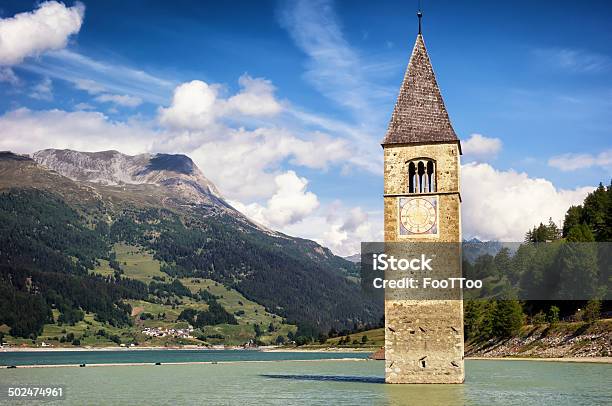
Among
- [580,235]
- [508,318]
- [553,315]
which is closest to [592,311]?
[553,315]

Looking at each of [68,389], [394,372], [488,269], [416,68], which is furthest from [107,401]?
[488,269]

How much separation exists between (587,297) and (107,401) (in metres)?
80.8

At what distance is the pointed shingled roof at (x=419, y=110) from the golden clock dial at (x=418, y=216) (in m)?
4.57

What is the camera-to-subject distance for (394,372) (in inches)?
1999

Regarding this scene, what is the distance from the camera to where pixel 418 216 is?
51.9 meters

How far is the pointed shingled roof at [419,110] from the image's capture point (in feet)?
175

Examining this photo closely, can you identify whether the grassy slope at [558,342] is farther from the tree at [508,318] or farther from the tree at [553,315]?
the tree at [508,318]

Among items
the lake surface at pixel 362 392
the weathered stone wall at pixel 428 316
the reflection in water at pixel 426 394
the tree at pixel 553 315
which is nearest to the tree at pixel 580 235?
the tree at pixel 553 315

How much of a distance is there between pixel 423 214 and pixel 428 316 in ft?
23.2

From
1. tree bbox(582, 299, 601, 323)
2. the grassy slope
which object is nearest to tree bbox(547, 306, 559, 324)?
the grassy slope

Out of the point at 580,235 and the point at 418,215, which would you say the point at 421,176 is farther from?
the point at 580,235

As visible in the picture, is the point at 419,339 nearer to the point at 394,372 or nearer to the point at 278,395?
the point at 394,372

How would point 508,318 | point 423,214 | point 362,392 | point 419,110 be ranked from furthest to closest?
point 508,318
point 419,110
point 423,214
point 362,392

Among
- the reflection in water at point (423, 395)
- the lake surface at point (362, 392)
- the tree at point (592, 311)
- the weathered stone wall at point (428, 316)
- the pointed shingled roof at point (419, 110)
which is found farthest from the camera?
the tree at point (592, 311)
